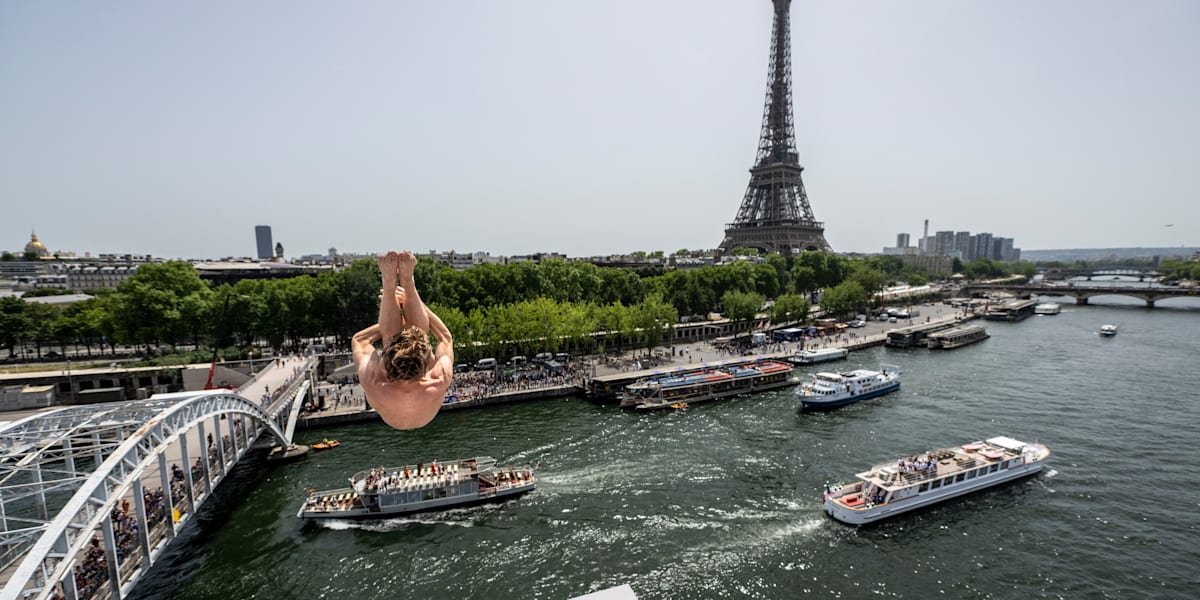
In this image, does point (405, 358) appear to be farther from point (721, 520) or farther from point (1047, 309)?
point (1047, 309)

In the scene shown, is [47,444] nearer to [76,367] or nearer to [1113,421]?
[76,367]

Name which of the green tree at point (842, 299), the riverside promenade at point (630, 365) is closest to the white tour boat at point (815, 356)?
the riverside promenade at point (630, 365)

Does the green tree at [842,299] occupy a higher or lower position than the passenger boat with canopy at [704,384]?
higher

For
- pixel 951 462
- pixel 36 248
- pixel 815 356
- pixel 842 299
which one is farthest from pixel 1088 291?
pixel 36 248

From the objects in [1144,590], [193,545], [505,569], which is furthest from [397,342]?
[1144,590]

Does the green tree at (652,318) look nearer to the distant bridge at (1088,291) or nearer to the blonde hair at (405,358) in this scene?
the blonde hair at (405,358)

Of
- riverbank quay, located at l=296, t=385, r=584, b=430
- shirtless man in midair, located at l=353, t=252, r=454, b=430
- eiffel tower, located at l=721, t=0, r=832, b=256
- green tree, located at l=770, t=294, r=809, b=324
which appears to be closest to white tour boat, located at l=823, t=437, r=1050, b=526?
riverbank quay, located at l=296, t=385, r=584, b=430
